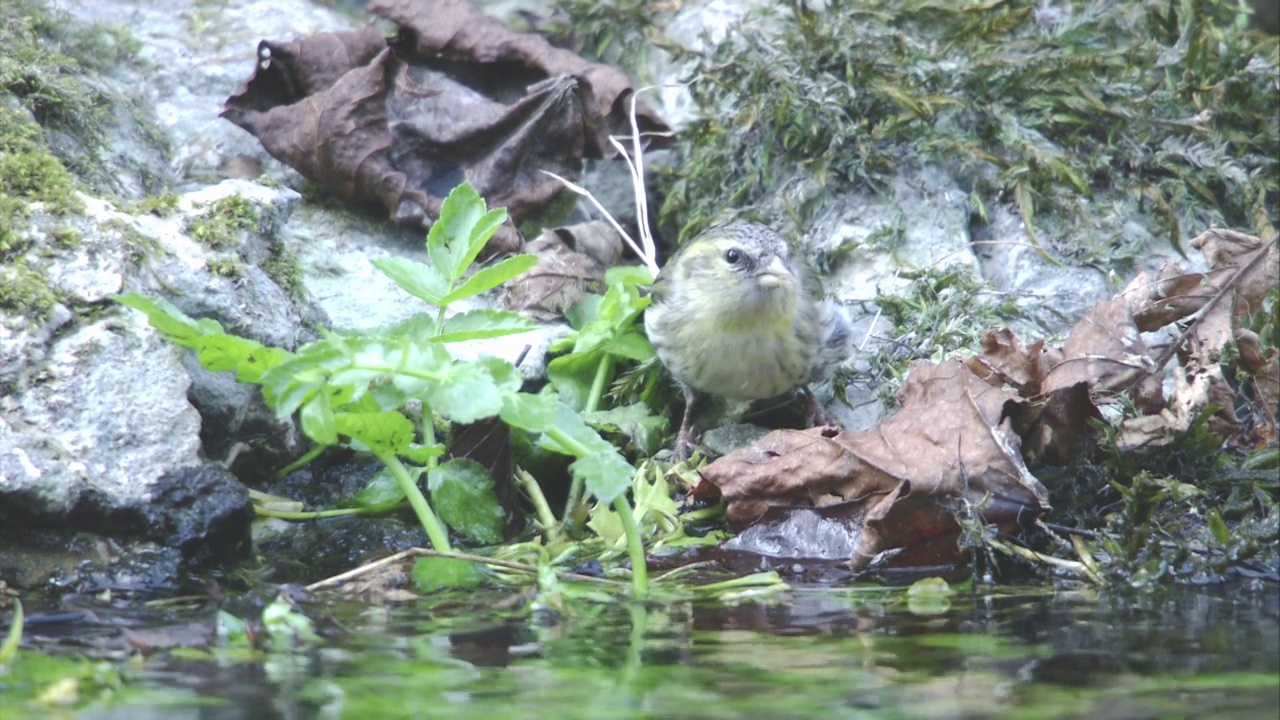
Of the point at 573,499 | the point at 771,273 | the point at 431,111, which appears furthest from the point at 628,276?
the point at 431,111

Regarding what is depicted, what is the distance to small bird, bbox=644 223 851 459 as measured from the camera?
4961 millimetres

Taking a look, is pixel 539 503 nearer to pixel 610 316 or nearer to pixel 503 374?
pixel 610 316

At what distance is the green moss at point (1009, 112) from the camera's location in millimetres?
6031

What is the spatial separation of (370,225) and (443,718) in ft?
13.0

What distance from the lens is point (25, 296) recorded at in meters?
3.98

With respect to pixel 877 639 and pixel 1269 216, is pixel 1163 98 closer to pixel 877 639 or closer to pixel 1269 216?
pixel 1269 216

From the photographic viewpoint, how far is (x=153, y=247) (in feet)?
14.2

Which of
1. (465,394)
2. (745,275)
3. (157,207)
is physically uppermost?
(157,207)

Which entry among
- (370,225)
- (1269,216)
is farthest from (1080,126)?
(370,225)

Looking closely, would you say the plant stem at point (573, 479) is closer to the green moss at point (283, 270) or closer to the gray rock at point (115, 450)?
the gray rock at point (115, 450)

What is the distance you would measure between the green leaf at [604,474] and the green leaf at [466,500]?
0.87 meters

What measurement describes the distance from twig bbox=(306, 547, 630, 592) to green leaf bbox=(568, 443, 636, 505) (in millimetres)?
449

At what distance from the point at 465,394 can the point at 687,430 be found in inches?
79.7

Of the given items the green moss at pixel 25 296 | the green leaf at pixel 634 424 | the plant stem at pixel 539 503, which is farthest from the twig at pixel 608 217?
the green moss at pixel 25 296
